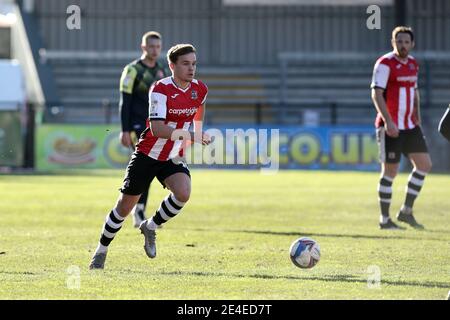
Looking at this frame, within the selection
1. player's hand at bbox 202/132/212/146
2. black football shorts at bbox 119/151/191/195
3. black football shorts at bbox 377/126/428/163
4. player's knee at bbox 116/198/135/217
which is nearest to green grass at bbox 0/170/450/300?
player's knee at bbox 116/198/135/217

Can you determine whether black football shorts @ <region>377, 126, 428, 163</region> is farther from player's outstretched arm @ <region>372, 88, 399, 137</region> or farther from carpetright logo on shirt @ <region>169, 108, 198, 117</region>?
carpetright logo on shirt @ <region>169, 108, 198, 117</region>

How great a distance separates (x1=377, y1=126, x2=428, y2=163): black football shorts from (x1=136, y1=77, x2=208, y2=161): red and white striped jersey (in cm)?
466

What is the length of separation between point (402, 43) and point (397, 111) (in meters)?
0.90

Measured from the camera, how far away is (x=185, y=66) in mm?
10398

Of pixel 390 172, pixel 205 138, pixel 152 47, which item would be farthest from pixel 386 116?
pixel 205 138

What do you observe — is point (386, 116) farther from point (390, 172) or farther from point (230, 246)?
point (230, 246)

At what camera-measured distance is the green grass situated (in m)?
8.93

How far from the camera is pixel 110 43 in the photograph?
41.4 m

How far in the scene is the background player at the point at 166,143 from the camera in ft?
34.0

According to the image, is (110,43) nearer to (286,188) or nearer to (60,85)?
(60,85)

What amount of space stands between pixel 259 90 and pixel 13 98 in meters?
9.11

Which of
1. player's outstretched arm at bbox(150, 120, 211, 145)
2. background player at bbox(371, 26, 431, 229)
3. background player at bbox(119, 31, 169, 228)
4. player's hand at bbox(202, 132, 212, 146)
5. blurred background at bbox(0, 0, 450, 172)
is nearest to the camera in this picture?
player's hand at bbox(202, 132, 212, 146)

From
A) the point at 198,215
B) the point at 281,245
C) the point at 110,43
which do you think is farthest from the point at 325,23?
the point at 281,245

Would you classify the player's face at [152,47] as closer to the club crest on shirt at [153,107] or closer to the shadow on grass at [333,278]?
the club crest on shirt at [153,107]
